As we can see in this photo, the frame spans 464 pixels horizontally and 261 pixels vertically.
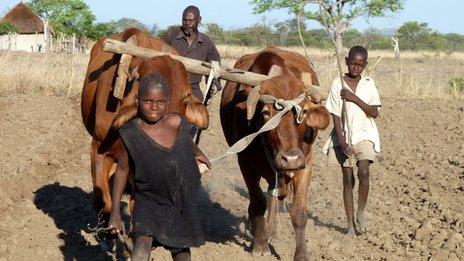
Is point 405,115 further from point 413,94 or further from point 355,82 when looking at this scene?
point 355,82

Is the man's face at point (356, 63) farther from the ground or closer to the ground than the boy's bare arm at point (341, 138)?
farther from the ground

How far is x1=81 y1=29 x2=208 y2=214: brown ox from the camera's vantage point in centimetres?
537

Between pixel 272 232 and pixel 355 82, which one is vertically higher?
pixel 355 82

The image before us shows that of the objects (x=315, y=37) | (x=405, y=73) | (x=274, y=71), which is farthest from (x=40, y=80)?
(x=315, y=37)

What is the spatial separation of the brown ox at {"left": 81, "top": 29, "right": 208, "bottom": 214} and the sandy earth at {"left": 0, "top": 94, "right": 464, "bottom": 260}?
2.86ft

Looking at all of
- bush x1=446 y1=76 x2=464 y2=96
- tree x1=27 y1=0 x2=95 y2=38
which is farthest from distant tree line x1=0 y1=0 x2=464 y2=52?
bush x1=446 y1=76 x2=464 y2=96

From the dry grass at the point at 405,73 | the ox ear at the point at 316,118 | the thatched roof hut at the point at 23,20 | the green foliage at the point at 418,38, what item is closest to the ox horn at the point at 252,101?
the ox ear at the point at 316,118

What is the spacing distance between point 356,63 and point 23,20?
149 ft

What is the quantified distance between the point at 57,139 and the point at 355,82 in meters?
6.17

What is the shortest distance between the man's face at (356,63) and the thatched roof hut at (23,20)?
4369 centimetres

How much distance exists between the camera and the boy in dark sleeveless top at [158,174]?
4.66m

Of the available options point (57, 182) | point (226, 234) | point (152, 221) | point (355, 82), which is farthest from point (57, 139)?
point (152, 221)

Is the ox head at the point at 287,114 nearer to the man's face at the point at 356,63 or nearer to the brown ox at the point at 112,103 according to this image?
the brown ox at the point at 112,103

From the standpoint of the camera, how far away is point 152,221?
15.5 ft
